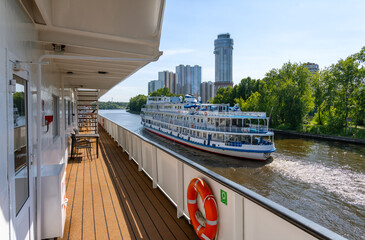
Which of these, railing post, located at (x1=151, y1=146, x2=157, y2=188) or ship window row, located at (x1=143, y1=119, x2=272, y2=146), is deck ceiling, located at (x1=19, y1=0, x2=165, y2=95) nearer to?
railing post, located at (x1=151, y1=146, x2=157, y2=188)

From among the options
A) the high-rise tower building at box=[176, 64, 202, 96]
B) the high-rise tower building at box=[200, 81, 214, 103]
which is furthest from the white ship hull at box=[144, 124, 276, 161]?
the high-rise tower building at box=[200, 81, 214, 103]

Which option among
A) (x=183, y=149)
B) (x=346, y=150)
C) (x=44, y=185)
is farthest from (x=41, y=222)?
(x=346, y=150)

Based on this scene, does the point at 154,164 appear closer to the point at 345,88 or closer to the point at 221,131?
the point at 221,131

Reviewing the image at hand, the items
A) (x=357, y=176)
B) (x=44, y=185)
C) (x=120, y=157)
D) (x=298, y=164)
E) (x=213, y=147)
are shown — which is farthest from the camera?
(x=213, y=147)

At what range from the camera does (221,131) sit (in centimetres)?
1933

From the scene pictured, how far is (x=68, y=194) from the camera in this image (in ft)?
12.5

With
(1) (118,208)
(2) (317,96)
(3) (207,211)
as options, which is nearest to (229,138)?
(1) (118,208)

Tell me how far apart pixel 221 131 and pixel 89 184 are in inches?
627

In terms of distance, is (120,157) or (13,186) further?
(120,157)

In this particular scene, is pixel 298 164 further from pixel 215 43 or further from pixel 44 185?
pixel 215 43

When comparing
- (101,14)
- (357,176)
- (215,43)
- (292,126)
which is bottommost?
Result: (357,176)

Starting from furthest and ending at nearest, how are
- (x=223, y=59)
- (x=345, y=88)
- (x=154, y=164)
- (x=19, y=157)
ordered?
1. (x=223, y=59)
2. (x=345, y=88)
3. (x=154, y=164)
4. (x=19, y=157)

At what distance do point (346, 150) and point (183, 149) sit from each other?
1512 centimetres

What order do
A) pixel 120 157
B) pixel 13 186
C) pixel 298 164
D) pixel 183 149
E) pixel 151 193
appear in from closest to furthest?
1. pixel 13 186
2. pixel 151 193
3. pixel 120 157
4. pixel 298 164
5. pixel 183 149
